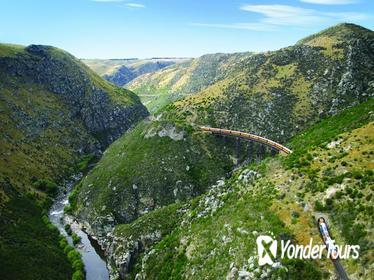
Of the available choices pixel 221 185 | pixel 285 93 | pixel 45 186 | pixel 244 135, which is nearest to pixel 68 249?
pixel 45 186

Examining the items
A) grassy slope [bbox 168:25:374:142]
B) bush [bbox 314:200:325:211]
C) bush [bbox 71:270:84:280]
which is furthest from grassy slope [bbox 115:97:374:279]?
grassy slope [bbox 168:25:374:142]

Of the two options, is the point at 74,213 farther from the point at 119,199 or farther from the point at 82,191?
the point at 119,199

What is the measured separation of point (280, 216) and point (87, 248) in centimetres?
8022

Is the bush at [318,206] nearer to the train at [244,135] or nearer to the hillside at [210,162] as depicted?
the hillside at [210,162]

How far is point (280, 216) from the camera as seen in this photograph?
2667 inches

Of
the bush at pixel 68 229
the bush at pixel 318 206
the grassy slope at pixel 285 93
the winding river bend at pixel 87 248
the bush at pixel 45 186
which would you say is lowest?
the winding river bend at pixel 87 248

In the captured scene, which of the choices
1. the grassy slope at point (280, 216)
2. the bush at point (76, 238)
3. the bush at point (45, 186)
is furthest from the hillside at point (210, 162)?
the bush at point (45, 186)

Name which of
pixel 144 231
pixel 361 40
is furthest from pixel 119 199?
pixel 361 40

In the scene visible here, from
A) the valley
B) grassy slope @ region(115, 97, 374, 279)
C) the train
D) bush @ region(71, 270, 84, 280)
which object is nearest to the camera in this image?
grassy slope @ region(115, 97, 374, 279)

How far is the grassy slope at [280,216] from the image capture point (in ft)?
193

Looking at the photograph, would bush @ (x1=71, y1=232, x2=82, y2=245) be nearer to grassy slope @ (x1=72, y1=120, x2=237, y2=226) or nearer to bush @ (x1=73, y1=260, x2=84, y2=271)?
grassy slope @ (x1=72, y1=120, x2=237, y2=226)

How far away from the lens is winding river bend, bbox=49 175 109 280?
113625 mm

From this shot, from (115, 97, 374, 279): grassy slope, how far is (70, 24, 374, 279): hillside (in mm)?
343

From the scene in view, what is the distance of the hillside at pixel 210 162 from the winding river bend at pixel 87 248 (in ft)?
12.0
